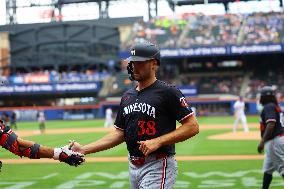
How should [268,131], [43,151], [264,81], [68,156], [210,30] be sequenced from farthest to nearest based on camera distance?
[210,30], [264,81], [268,131], [68,156], [43,151]

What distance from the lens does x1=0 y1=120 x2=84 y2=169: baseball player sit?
4531 mm

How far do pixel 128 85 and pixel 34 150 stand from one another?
43498 millimetres

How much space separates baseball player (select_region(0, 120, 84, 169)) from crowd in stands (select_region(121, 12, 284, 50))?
42.4 metres

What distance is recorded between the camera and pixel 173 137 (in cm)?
447

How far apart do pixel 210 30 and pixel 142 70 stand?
45.7 metres

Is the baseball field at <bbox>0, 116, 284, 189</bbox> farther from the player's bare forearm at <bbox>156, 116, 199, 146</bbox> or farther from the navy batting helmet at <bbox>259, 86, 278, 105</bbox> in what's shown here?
the player's bare forearm at <bbox>156, 116, 199, 146</bbox>

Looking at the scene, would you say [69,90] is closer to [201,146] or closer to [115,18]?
[115,18]

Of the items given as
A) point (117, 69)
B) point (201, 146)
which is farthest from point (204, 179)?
point (117, 69)

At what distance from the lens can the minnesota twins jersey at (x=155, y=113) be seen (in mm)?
4617

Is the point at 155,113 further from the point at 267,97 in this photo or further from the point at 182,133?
the point at 267,97

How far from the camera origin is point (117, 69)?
54500 millimetres

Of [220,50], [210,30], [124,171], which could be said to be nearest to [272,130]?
[124,171]

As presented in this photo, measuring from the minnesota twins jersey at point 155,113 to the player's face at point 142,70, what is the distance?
5.4 inches

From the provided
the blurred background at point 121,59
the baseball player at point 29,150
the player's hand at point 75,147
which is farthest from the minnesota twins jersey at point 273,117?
the blurred background at point 121,59
